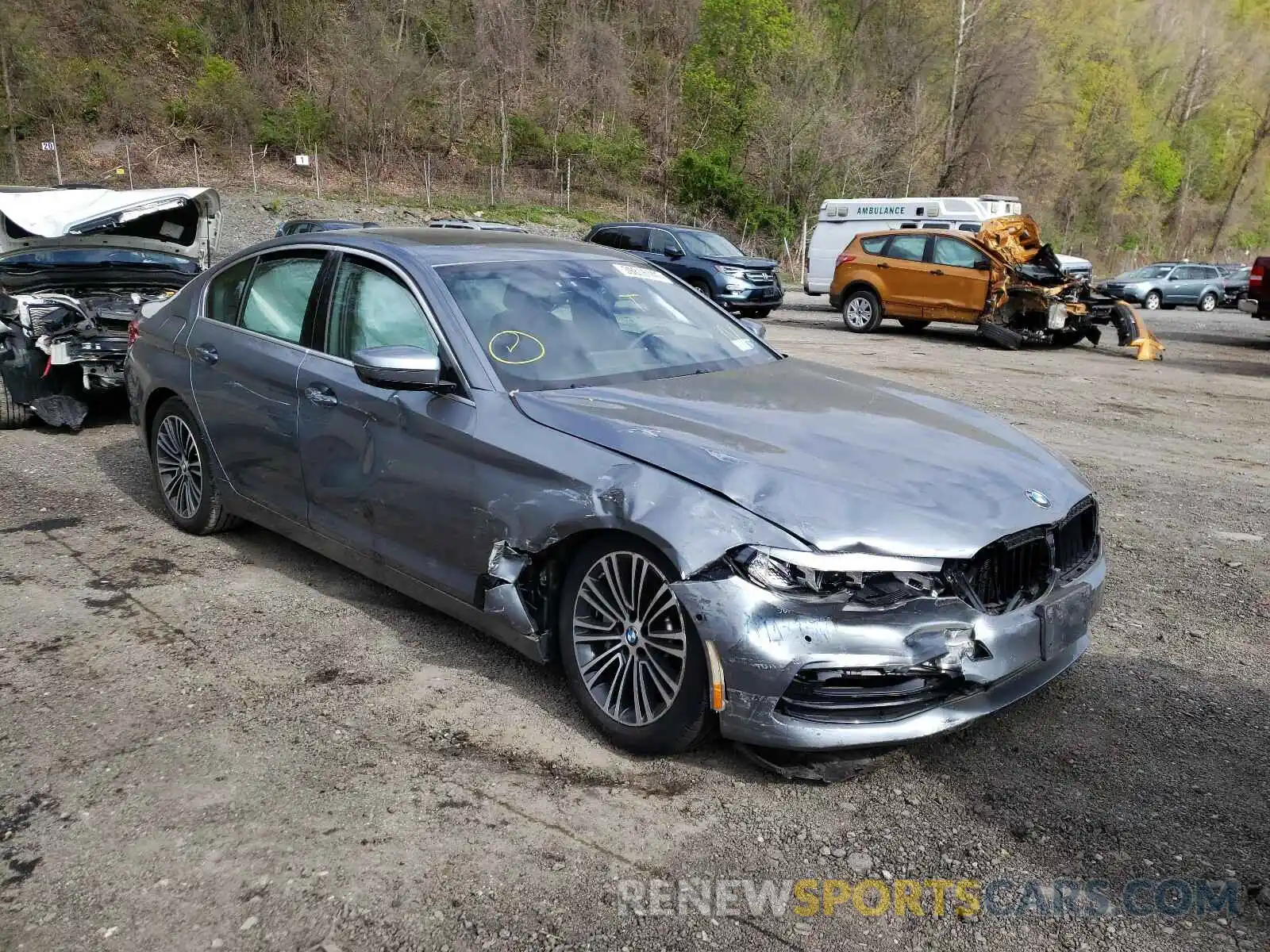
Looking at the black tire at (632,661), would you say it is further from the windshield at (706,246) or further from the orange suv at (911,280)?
the windshield at (706,246)

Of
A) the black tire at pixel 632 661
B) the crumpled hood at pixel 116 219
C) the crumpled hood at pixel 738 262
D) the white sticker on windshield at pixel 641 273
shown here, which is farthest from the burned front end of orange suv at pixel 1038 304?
the black tire at pixel 632 661

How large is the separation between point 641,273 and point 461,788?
2628 mm

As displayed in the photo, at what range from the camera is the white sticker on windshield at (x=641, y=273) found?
476 cm

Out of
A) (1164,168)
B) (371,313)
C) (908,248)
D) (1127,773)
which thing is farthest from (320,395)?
(1164,168)

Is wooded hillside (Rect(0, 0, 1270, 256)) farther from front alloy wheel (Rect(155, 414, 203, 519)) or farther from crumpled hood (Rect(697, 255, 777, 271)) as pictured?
front alloy wheel (Rect(155, 414, 203, 519))

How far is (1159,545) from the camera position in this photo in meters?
5.70

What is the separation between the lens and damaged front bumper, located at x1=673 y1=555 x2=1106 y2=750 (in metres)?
2.90

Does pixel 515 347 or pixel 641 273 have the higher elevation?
pixel 641 273

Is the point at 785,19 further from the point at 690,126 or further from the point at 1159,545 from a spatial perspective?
the point at 1159,545

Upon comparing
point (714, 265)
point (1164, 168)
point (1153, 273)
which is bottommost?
point (1153, 273)

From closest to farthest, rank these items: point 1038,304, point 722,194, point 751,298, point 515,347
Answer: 1. point 515,347
2. point 1038,304
3. point 751,298
4. point 722,194

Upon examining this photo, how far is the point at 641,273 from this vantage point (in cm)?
485

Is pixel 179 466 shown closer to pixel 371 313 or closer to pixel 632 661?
pixel 371 313

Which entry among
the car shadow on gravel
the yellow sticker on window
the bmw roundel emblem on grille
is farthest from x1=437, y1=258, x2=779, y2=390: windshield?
the car shadow on gravel
